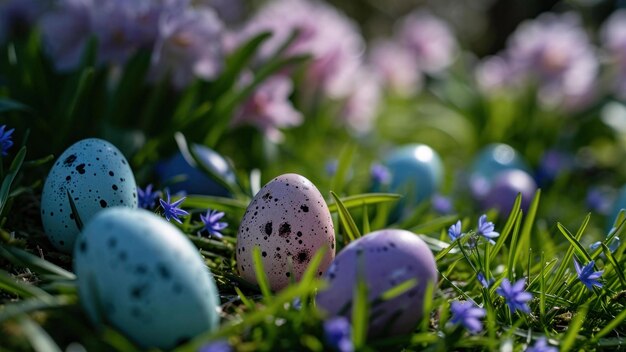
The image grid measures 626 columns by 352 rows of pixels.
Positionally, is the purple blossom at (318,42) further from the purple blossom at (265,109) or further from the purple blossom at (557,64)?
the purple blossom at (557,64)

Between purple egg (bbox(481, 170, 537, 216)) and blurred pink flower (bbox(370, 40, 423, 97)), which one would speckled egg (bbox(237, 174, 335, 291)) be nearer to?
purple egg (bbox(481, 170, 537, 216))

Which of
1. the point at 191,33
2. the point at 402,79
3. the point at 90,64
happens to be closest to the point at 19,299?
the point at 90,64

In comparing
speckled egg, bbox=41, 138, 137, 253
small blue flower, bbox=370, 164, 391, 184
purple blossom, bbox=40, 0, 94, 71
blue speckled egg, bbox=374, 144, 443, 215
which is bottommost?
blue speckled egg, bbox=374, 144, 443, 215

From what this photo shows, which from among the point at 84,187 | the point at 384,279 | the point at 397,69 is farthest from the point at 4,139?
the point at 397,69

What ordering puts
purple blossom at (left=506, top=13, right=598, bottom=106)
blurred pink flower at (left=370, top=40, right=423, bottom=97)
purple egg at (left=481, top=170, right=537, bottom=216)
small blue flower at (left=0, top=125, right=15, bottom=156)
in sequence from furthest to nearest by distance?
blurred pink flower at (left=370, top=40, right=423, bottom=97), purple blossom at (left=506, top=13, right=598, bottom=106), purple egg at (left=481, top=170, right=537, bottom=216), small blue flower at (left=0, top=125, right=15, bottom=156)

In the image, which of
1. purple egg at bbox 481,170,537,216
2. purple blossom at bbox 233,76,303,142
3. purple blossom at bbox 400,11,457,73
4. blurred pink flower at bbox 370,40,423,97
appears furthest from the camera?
blurred pink flower at bbox 370,40,423,97

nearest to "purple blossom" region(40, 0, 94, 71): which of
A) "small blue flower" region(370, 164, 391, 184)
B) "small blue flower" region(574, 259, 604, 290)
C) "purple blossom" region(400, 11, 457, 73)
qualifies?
"small blue flower" region(370, 164, 391, 184)
